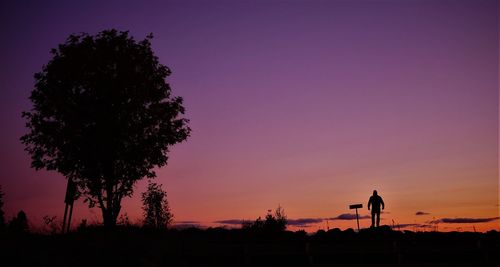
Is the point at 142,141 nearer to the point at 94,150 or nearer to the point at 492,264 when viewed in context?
the point at 94,150

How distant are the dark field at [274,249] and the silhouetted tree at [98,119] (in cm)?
655

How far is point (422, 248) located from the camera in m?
22.6

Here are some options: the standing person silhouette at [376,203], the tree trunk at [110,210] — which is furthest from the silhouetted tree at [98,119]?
the standing person silhouette at [376,203]

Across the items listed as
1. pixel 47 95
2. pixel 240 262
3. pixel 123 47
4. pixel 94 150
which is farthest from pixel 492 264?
pixel 47 95

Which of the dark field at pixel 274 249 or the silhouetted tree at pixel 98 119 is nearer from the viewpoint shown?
the dark field at pixel 274 249

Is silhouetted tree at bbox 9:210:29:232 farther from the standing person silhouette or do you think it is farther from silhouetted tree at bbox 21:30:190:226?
the standing person silhouette

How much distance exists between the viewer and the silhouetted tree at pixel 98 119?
99.5 ft

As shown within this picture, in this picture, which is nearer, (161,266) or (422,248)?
(161,266)

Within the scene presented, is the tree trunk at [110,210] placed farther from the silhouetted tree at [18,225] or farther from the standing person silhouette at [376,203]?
the standing person silhouette at [376,203]

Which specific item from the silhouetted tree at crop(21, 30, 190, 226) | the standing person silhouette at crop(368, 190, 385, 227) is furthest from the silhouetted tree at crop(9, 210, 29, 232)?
the standing person silhouette at crop(368, 190, 385, 227)

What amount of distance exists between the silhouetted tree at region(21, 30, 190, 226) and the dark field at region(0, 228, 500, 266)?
258 inches

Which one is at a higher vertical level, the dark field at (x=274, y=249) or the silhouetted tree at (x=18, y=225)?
the silhouetted tree at (x=18, y=225)

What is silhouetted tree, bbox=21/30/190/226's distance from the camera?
99.5 feet

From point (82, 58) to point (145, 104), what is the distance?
523cm
